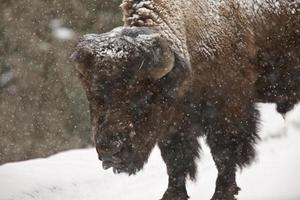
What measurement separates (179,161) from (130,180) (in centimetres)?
195

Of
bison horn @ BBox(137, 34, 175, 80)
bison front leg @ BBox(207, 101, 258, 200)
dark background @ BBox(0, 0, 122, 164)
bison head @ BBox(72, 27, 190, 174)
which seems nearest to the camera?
bison head @ BBox(72, 27, 190, 174)

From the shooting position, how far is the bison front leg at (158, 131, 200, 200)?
5.36 meters

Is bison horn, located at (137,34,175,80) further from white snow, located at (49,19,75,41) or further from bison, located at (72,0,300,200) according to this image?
white snow, located at (49,19,75,41)

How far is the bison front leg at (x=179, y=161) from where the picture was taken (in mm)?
5359

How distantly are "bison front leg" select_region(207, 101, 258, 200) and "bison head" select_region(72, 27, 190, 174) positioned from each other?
2.27ft

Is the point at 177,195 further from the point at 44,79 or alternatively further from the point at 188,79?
the point at 44,79

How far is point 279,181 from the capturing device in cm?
574

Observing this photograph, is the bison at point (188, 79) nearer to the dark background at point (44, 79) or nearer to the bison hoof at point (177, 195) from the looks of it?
the bison hoof at point (177, 195)

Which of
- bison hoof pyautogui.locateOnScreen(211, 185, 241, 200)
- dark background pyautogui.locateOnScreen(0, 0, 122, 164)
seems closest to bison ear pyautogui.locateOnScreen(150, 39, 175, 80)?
bison hoof pyautogui.locateOnScreen(211, 185, 241, 200)

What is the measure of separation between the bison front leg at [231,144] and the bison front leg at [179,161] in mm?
211

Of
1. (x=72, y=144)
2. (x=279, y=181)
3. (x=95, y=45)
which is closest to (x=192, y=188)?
(x=279, y=181)

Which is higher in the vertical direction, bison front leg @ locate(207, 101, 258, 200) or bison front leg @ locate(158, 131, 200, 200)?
bison front leg @ locate(207, 101, 258, 200)

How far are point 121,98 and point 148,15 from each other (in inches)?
39.9

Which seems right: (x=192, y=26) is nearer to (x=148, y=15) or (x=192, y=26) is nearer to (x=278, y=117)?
(x=148, y=15)
